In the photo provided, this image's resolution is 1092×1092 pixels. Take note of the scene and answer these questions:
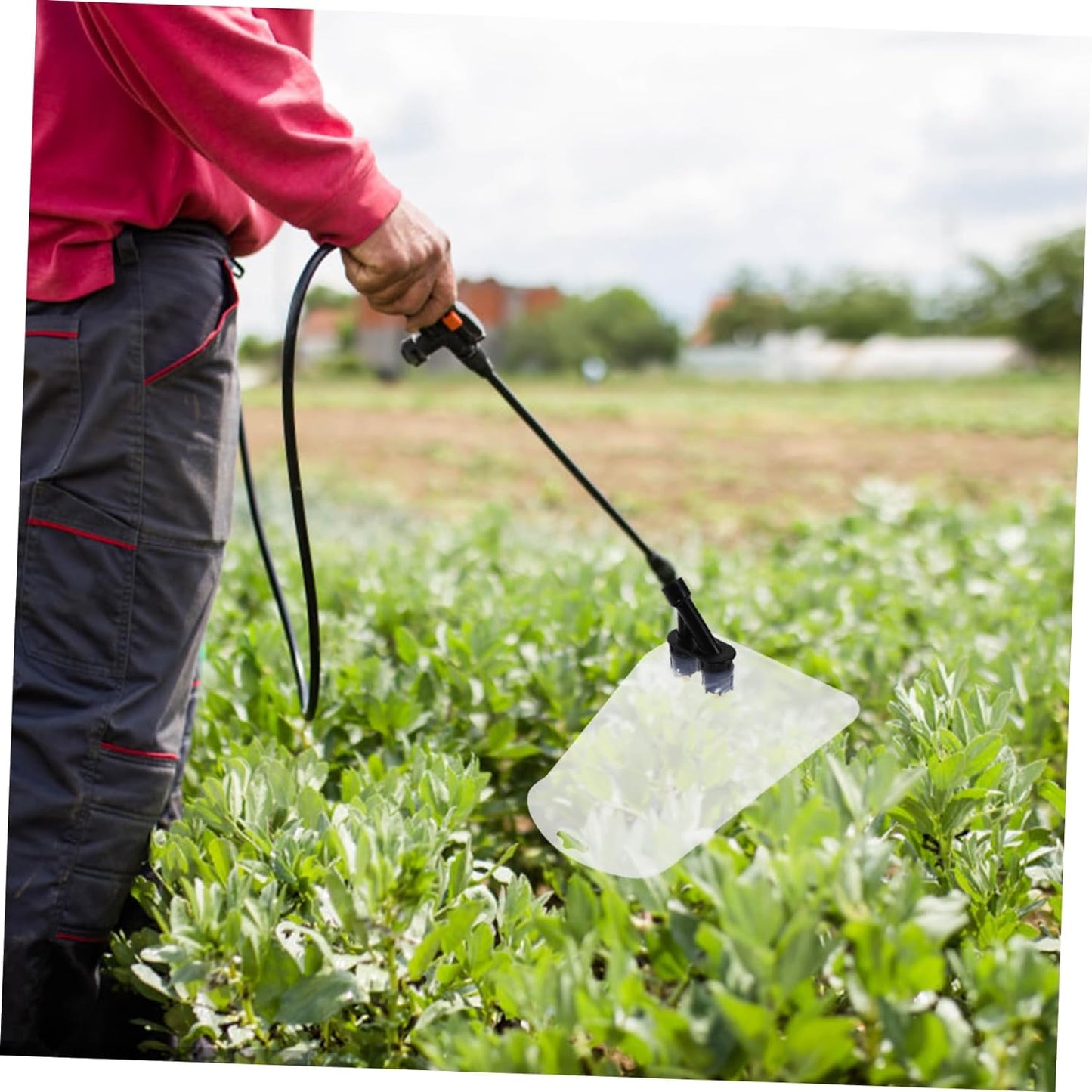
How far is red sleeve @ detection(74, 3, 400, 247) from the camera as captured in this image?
1.60 m

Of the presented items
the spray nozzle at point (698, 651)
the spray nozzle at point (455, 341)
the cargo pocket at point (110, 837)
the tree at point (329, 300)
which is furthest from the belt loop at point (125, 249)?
the tree at point (329, 300)

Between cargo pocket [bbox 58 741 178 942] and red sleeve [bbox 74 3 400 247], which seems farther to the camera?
cargo pocket [bbox 58 741 178 942]

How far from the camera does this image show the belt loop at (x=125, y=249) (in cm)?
178

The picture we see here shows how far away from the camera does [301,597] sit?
346 centimetres

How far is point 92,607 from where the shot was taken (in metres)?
1.76

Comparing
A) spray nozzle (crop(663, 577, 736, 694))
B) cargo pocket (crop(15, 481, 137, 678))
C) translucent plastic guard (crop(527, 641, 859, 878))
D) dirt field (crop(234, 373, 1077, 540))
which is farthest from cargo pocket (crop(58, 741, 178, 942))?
dirt field (crop(234, 373, 1077, 540))

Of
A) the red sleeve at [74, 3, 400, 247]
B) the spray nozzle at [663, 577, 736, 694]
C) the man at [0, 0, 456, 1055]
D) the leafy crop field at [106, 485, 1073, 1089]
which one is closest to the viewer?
the leafy crop field at [106, 485, 1073, 1089]

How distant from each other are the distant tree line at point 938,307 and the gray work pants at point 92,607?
3048 centimetres

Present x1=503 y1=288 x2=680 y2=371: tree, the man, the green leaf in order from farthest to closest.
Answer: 1. x1=503 y1=288 x2=680 y2=371: tree
2. the man
3. the green leaf

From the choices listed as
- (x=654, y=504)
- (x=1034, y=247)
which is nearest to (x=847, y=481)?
(x=654, y=504)

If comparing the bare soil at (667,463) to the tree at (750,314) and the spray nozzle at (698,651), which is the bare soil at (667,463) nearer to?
the spray nozzle at (698,651)

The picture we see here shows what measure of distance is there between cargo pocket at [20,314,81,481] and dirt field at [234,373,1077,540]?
22.0ft

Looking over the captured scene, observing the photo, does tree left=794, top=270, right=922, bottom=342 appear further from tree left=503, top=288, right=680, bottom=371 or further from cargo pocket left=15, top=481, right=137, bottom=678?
cargo pocket left=15, top=481, right=137, bottom=678

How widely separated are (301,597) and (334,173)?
199 centimetres
